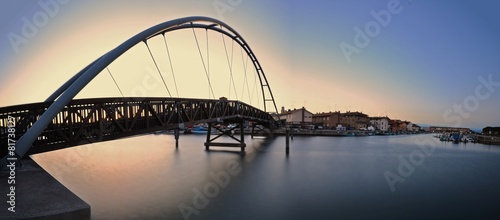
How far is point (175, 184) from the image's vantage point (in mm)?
21172

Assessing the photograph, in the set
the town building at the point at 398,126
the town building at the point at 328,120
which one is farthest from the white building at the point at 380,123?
the town building at the point at 328,120

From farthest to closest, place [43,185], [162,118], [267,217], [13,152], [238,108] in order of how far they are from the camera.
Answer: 1. [238,108]
2. [162,118]
3. [267,217]
4. [13,152]
5. [43,185]

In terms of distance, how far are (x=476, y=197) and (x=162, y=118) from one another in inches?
772

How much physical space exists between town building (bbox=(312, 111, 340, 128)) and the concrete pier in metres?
119

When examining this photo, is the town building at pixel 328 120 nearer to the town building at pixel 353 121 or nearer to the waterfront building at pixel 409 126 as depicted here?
the town building at pixel 353 121

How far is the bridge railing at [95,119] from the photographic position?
32.4 feet

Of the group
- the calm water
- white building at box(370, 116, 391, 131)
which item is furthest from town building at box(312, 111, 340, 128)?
the calm water

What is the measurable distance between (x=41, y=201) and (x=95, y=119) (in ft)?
21.8

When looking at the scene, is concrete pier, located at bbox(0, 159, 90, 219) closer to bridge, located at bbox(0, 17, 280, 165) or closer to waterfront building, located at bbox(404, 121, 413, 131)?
bridge, located at bbox(0, 17, 280, 165)

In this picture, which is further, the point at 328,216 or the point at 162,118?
the point at 162,118

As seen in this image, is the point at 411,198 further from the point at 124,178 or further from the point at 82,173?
the point at 82,173

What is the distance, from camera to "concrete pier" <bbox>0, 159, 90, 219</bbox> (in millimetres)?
5477

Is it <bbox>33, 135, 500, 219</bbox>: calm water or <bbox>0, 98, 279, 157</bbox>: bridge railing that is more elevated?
<bbox>0, 98, 279, 157</bbox>: bridge railing

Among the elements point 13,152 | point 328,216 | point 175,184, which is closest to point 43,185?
point 13,152
